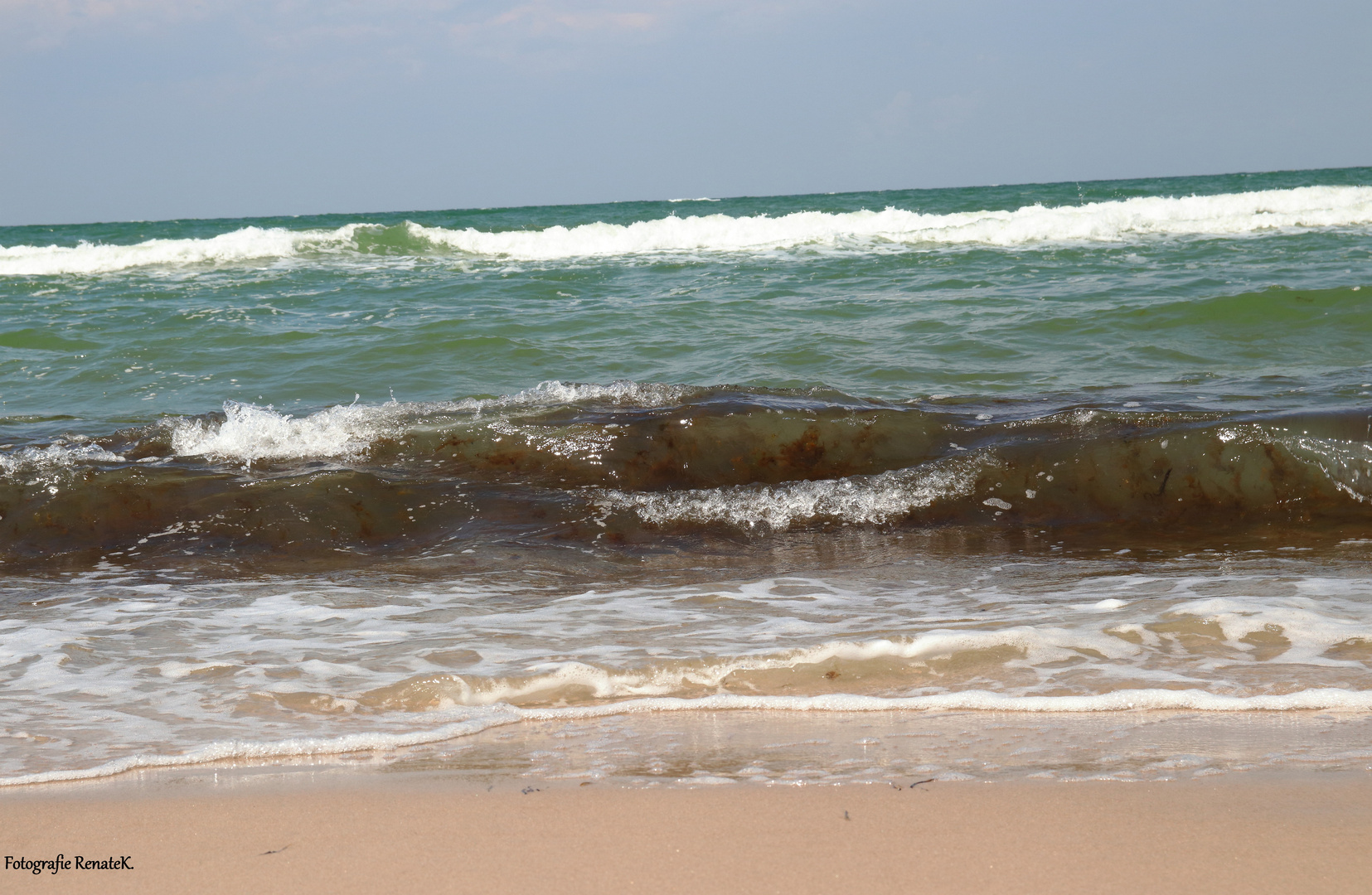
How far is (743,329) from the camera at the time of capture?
29.5ft

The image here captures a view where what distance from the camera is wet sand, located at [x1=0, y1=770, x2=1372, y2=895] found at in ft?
5.37

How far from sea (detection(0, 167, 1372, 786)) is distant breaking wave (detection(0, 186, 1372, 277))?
26.0 ft

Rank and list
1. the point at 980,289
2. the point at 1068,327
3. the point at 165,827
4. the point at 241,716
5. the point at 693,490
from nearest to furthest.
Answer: the point at 165,827 → the point at 241,716 → the point at 693,490 → the point at 1068,327 → the point at 980,289

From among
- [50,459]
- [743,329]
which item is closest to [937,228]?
[743,329]

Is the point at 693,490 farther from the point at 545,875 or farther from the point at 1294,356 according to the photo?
the point at 1294,356

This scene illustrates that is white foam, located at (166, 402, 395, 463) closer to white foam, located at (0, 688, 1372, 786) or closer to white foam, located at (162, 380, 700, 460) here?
white foam, located at (162, 380, 700, 460)

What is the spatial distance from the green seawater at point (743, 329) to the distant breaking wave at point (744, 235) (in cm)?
186

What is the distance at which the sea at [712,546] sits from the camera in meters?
2.30

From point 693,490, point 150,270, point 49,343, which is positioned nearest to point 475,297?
point 49,343

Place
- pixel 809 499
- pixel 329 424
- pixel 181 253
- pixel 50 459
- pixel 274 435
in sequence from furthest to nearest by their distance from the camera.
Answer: pixel 181 253 → pixel 329 424 → pixel 274 435 → pixel 50 459 → pixel 809 499

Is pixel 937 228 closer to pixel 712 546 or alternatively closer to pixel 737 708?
pixel 712 546

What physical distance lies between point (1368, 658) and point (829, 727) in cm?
140

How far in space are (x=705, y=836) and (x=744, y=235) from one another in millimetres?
17643

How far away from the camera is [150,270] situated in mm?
17844
